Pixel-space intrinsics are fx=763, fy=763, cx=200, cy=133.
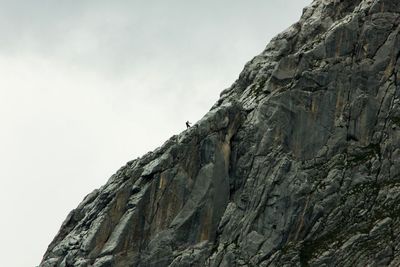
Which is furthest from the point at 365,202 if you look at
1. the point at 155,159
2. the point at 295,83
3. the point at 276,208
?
the point at 155,159

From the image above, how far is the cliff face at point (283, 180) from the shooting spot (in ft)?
328

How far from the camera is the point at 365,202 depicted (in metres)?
100

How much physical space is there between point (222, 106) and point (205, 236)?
19.8m

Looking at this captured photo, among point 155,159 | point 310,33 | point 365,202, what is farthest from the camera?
point 310,33

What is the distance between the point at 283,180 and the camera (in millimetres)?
104062

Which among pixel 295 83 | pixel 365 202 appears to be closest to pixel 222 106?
pixel 295 83

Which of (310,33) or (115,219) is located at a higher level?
(310,33)

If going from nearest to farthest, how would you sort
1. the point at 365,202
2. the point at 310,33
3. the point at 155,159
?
the point at 365,202
the point at 155,159
the point at 310,33

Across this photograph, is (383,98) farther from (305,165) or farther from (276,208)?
(276,208)

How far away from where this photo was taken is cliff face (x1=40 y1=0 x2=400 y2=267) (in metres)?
99.9

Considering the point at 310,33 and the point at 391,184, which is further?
the point at 310,33

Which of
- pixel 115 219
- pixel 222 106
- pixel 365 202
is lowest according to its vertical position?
pixel 365 202

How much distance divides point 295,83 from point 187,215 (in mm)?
24811

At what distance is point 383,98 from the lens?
107 metres
